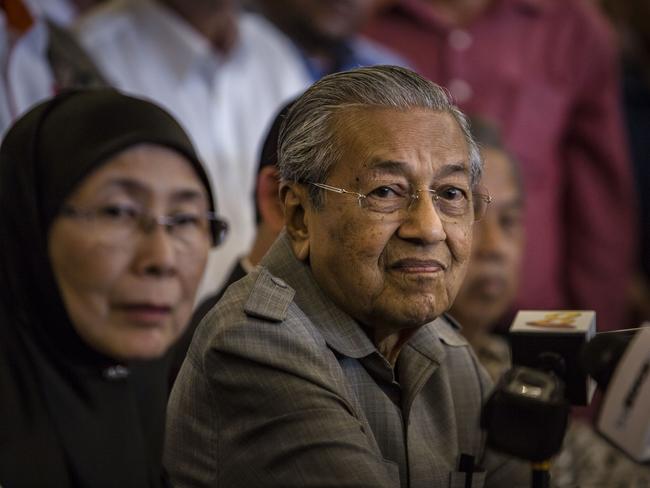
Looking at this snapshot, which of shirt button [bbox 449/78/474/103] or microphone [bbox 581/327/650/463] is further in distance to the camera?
shirt button [bbox 449/78/474/103]

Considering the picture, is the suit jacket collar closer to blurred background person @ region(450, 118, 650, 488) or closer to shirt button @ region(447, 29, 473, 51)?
blurred background person @ region(450, 118, 650, 488)

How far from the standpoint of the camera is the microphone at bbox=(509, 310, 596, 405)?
1.30 metres

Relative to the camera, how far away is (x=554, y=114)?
10.7ft

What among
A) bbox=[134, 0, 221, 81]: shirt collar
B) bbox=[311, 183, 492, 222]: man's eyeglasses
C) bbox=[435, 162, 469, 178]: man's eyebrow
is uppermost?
bbox=[134, 0, 221, 81]: shirt collar

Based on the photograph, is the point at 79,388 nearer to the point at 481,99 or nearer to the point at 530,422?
the point at 530,422

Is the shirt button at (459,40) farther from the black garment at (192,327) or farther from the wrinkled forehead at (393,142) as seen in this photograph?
the wrinkled forehead at (393,142)

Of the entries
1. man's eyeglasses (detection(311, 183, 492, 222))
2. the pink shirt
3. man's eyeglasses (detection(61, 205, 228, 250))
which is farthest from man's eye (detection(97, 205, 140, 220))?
the pink shirt

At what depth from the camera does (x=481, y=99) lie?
10.5ft

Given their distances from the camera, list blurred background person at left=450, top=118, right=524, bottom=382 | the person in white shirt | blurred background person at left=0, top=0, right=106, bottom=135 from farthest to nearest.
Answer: the person in white shirt < blurred background person at left=450, top=118, right=524, bottom=382 < blurred background person at left=0, top=0, right=106, bottom=135

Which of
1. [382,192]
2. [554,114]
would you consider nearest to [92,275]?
[382,192]

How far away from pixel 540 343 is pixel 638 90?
258 cm

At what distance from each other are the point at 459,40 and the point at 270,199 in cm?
188

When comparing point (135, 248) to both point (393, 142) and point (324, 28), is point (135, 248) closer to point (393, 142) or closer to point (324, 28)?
point (393, 142)

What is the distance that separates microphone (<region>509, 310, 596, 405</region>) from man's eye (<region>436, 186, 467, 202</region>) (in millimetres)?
217
